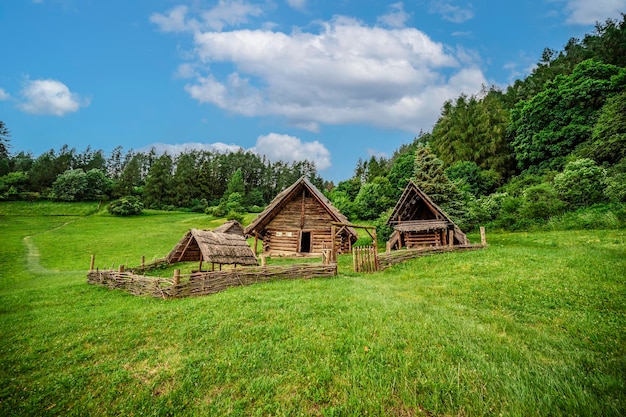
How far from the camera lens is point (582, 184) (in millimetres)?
23625

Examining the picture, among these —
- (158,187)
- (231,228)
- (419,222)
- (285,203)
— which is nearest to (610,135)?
(419,222)

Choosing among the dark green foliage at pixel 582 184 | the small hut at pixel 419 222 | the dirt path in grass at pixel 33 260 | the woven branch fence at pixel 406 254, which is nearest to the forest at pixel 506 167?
the dark green foliage at pixel 582 184

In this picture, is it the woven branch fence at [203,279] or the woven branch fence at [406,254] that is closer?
the woven branch fence at [203,279]

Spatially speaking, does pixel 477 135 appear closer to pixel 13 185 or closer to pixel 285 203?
pixel 285 203

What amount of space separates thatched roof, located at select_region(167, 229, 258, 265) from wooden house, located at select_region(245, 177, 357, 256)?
6045 mm

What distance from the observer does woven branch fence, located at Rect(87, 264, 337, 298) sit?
11.2 meters

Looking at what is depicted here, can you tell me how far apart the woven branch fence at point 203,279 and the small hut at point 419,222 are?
9219mm

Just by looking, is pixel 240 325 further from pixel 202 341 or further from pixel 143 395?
pixel 143 395

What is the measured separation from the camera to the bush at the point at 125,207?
53.2m

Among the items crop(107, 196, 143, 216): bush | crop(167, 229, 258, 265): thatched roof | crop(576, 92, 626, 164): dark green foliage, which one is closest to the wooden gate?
crop(167, 229, 258, 265): thatched roof

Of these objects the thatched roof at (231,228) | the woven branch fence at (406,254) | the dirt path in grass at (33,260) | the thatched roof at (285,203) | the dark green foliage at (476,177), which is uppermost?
the dark green foliage at (476,177)

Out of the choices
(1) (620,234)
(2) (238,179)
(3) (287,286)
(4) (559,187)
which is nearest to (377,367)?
(3) (287,286)

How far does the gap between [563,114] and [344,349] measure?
4699 centimetres

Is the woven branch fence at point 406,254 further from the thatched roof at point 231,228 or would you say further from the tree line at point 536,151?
the thatched roof at point 231,228
